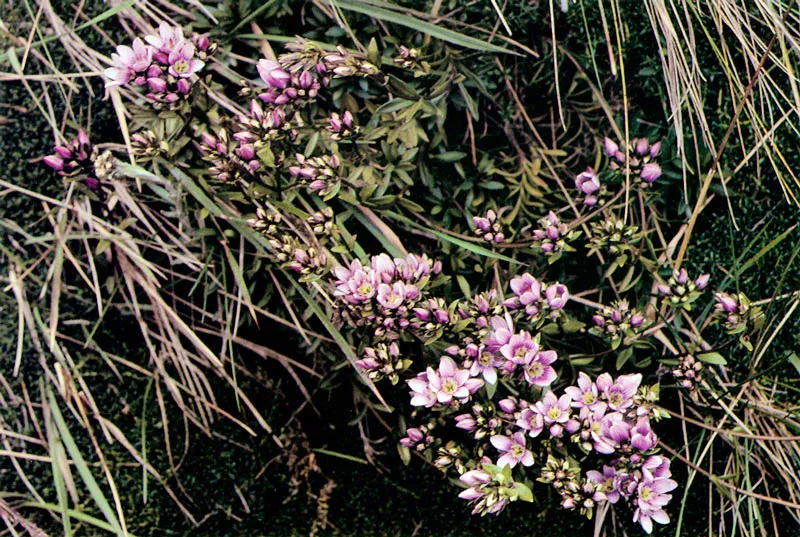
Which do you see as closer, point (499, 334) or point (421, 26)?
point (499, 334)

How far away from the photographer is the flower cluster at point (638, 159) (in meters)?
1.89

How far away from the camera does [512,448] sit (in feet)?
5.79

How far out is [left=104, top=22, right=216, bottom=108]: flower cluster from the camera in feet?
5.69

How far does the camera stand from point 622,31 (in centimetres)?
209

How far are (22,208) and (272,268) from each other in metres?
0.73

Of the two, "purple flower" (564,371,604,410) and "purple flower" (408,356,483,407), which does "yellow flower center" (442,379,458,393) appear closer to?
"purple flower" (408,356,483,407)

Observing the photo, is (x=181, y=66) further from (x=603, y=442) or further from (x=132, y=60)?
(x=603, y=442)

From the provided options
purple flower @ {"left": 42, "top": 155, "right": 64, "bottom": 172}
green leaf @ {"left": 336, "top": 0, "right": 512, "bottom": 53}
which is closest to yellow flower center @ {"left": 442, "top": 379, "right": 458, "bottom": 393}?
green leaf @ {"left": 336, "top": 0, "right": 512, "bottom": 53}

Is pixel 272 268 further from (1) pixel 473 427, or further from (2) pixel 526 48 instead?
(2) pixel 526 48

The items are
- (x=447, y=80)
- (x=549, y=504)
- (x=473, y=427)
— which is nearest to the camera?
(x=473, y=427)

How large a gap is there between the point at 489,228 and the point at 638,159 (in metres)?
0.40

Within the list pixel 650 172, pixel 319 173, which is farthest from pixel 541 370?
pixel 319 173

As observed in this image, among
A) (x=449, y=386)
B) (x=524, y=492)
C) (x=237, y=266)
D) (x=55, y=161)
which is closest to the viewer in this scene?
(x=524, y=492)

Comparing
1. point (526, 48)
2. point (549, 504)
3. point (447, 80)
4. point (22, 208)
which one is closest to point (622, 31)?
point (526, 48)
